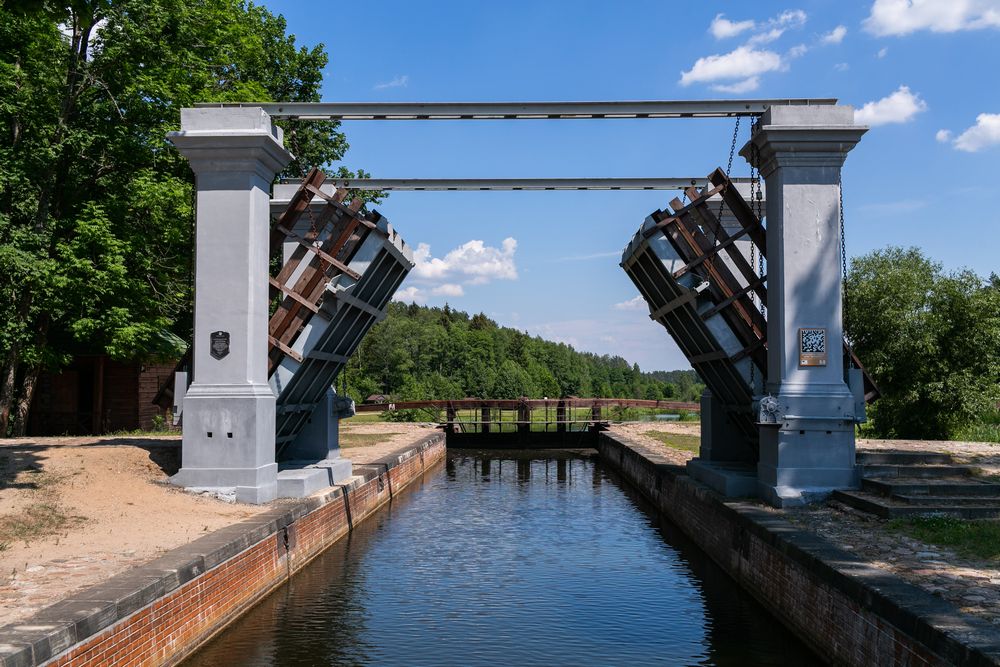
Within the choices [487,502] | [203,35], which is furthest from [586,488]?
[203,35]

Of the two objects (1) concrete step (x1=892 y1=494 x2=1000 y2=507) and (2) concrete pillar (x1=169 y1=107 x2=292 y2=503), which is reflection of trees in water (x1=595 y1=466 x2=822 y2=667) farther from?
(2) concrete pillar (x1=169 y1=107 x2=292 y2=503)

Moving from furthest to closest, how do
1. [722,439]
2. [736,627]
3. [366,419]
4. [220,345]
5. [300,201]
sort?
1. [366,419]
2. [722,439]
3. [300,201]
4. [220,345]
5. [736,627]

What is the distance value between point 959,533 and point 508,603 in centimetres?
458

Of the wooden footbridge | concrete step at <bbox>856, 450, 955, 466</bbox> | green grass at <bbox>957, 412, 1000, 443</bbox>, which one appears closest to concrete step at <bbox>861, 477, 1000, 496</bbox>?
concrete step at <bbox>856, 450, 955, 466</bbox>

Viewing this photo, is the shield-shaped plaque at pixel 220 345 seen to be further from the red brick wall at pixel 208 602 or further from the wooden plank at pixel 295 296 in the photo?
the red brick wall at pixel 208 602

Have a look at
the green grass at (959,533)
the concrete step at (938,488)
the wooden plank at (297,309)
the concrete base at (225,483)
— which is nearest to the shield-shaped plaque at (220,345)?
the wooden plank at (297,309)

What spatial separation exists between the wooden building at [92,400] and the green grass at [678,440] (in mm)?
14040

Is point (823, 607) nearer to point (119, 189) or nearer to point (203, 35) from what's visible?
point (119, 189)

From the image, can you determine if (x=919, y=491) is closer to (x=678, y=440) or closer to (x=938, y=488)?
(x=938, y=488)

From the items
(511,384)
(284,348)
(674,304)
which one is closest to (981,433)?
(674,304)

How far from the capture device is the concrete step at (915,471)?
1113 centimetres

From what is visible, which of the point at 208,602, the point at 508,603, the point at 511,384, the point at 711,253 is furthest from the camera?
the point at 511,384

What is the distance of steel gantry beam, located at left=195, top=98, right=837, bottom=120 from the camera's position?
38.1 ft

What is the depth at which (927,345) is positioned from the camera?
24219 mm
